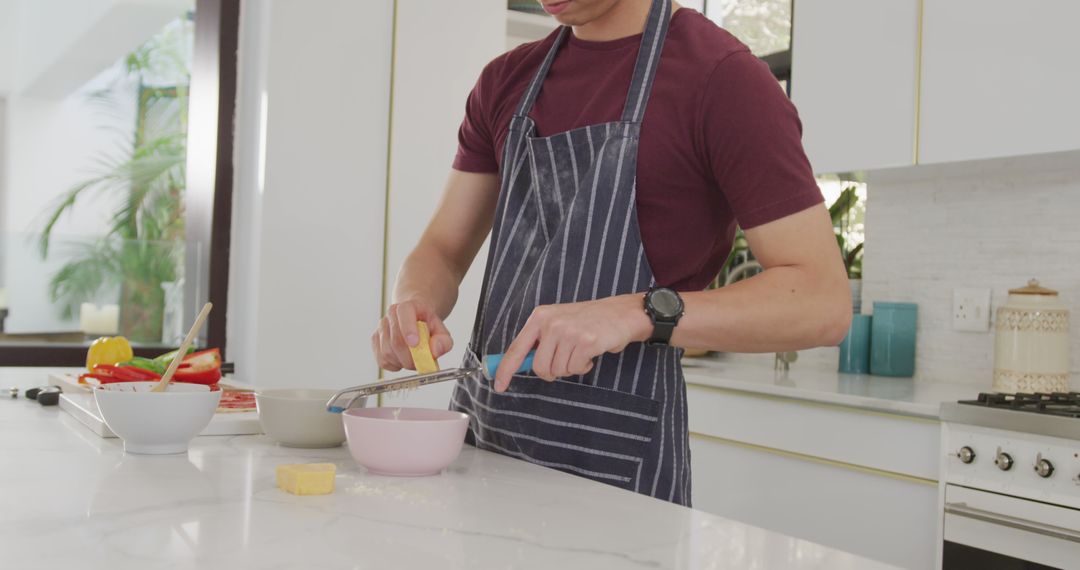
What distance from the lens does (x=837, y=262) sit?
1.20 m

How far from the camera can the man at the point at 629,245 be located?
1.17m

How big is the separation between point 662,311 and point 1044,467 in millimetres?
1128

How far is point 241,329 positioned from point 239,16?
87 cm

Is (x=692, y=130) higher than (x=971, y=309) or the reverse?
higher

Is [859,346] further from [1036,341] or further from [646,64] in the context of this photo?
[646,64]

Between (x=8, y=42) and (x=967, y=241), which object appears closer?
(x=967, y=241)

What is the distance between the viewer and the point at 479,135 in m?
1.58

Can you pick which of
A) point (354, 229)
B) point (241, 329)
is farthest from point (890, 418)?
point (241, 329)

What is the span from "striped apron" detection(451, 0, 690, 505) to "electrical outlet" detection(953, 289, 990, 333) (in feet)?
5.33

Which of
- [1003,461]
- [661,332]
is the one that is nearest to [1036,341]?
[1003,461]

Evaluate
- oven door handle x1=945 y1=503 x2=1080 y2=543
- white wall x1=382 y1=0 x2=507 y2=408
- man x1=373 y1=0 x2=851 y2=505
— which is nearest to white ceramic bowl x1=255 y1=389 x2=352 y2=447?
man x1=373 y1=0 x2=851 y2=505

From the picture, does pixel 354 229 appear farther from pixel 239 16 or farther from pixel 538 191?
pixel 538 191

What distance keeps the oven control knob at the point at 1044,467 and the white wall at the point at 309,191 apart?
1.62m

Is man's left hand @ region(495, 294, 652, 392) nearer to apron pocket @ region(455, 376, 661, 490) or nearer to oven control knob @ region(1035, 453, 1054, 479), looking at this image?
apron pocket @ region(455, 376, 661, 490)
